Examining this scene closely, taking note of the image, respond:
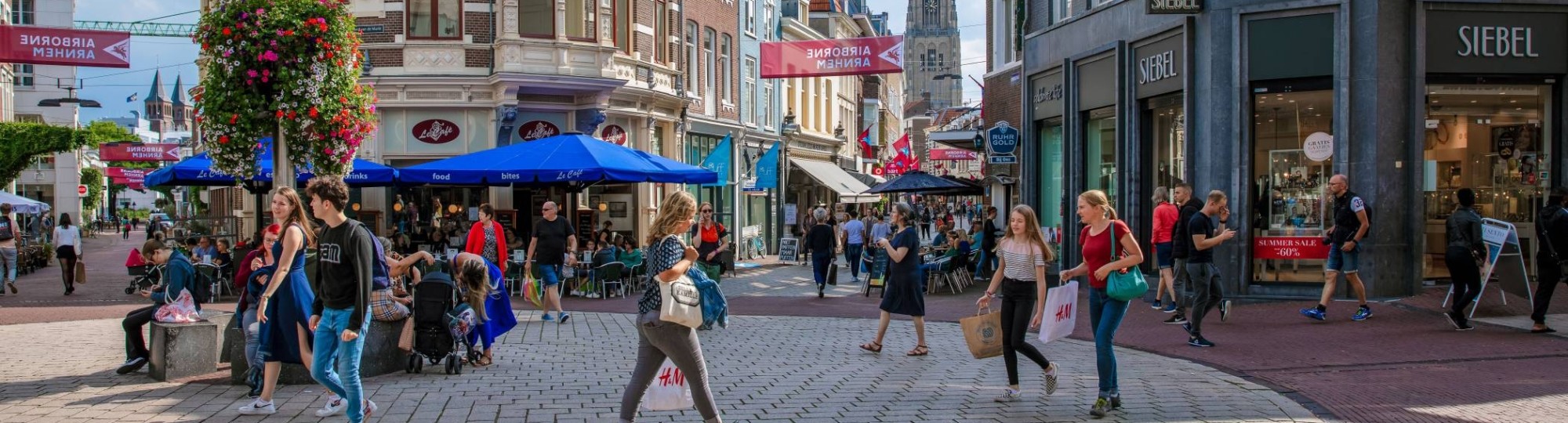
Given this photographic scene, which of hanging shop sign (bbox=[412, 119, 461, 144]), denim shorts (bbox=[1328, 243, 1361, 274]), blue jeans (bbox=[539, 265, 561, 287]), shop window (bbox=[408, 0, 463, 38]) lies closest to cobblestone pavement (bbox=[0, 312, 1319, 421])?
blue jeans (bbox=[539, 265, 561, 287])

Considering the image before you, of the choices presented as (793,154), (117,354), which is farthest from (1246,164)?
(793,154)

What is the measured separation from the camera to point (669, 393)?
254 inches

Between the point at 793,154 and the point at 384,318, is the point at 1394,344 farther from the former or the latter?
the point at 793,154

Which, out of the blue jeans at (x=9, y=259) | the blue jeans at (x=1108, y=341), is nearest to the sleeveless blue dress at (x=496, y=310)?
the blue jeans at (x=1108, y=341)

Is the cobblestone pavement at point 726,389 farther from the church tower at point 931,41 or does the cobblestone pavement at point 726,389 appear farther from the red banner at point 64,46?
the church tower at point 931,41

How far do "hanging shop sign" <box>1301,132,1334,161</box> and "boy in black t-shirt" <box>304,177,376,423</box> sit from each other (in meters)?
11.3

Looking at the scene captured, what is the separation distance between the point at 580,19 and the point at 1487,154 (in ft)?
50.6

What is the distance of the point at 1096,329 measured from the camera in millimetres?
7719

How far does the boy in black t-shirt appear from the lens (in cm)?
674

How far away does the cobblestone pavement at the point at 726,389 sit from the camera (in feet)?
24.9

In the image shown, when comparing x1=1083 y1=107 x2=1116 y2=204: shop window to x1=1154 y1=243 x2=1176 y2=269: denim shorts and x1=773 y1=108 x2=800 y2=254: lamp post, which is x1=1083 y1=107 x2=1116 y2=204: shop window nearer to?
x1=1154 y1=243 x2=1176 y2=269: denim shorts

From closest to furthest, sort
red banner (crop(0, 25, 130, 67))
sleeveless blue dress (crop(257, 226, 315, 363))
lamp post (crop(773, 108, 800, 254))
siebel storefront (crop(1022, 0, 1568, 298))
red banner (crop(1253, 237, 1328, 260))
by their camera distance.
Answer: sleeveless blue dress (crop(257, 226, 315, 363)) < siebel storefront (crop(1022, 0, 1568, 298)) < red banner (crop(1253, 237, 1328, 260)) < red banner (crop(0, 25, 130, 67)) < lamp post (crop(773, 108, 800, 254))

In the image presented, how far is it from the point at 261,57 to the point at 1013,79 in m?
16.4

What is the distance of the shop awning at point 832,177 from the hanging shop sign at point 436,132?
15.6 metres
